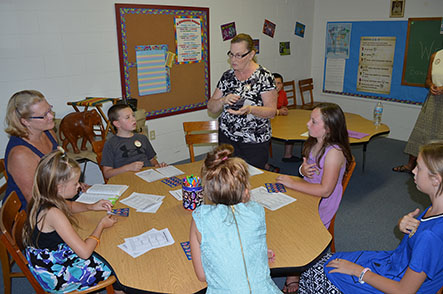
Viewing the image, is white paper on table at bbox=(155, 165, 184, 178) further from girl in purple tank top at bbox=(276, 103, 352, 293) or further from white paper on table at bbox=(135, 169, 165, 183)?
girl in purple tank top at bbox=(276, 103, 352, 293)

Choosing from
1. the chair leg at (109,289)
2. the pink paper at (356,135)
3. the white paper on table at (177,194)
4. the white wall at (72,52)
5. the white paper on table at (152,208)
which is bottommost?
the chair leg at (109,289)

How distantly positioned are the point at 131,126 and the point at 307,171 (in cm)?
143

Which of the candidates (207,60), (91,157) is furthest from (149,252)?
(207,60)

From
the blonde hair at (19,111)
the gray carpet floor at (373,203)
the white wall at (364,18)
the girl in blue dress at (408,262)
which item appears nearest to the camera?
the girl in blue dress at (408,262)

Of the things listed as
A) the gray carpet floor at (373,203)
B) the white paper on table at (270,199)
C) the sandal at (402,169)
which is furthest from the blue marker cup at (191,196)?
the sandal at (402,169)

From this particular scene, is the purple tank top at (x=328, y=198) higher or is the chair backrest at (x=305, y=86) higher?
the chair backrest at (x=305, y=86)

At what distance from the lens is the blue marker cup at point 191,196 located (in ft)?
6.47

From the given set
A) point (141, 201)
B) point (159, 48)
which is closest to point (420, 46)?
point (159, 48)

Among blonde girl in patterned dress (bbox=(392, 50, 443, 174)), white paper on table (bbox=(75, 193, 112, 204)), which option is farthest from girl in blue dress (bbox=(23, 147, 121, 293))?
blonde girl in patterned dress (bbox=(392, 50, 443, 174))

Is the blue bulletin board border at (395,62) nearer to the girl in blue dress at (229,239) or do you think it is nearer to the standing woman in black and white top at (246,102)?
the standing woman in black and white top at (246,102)

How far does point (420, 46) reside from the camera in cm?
533

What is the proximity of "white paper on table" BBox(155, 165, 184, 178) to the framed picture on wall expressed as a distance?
4702 mm

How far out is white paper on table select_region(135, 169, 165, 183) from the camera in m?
2.49

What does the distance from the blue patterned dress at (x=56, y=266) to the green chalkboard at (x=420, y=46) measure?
5.39 m
